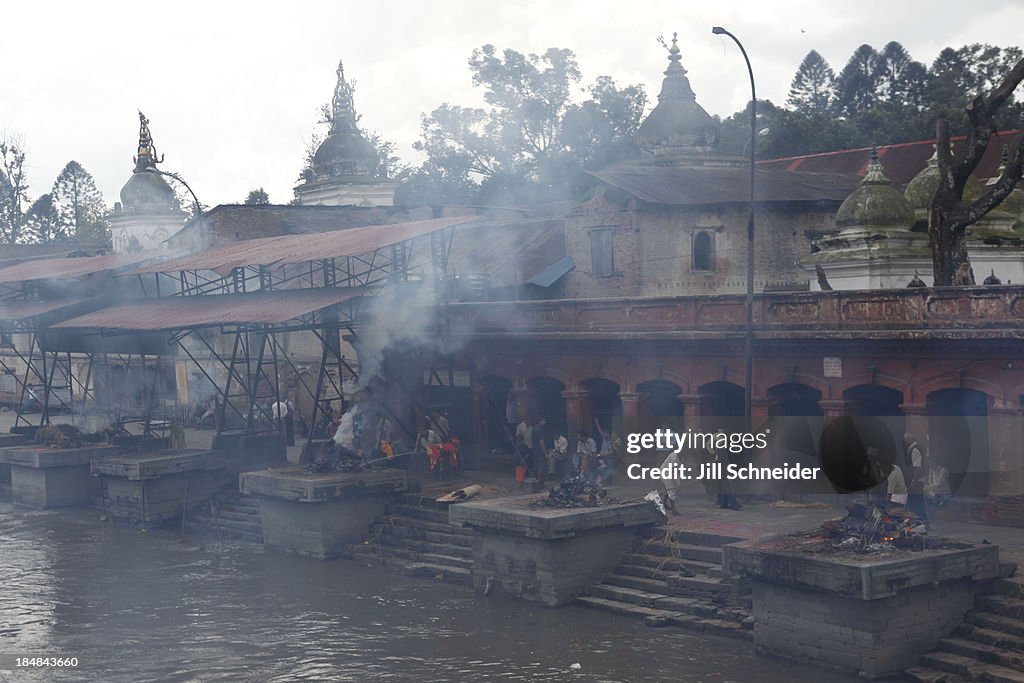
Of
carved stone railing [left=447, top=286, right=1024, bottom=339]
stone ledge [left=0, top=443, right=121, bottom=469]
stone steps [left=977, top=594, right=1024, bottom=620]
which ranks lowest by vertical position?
stone steps [left=977, top=594, right=1024, bottom=620]

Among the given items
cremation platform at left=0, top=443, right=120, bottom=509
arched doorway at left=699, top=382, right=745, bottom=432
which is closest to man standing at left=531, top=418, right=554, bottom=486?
arched doorway at left=699, top=382, right=745, bottom=432

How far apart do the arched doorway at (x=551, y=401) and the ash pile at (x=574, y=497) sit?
7705 millimetres

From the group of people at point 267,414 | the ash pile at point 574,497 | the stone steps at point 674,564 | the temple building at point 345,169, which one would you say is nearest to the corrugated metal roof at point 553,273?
the group of people at point 267,414

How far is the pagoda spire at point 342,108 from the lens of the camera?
5619cm

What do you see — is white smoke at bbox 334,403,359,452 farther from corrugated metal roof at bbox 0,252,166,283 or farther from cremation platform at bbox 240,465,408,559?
corrugated metal roof at bbox 0,252,166,283

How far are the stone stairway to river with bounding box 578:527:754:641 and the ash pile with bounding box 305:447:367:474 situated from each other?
729cm

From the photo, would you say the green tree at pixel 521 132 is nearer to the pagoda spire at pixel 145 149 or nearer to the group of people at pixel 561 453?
the pagoda spire at pixel 145 149

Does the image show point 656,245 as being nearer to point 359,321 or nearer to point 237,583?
point 359,321

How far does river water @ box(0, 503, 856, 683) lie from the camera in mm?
17031

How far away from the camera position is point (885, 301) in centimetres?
2178

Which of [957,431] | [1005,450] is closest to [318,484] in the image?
[957,431]

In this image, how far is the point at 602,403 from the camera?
2841 cm

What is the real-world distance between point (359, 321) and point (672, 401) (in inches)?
318

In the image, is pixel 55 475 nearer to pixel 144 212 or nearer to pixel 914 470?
pixel 914 470
